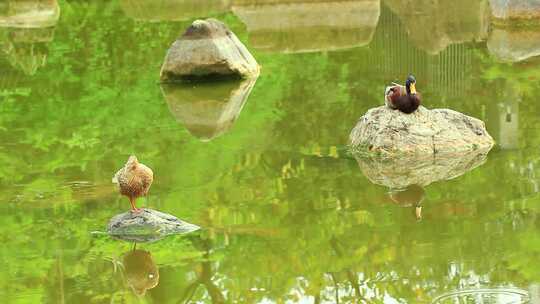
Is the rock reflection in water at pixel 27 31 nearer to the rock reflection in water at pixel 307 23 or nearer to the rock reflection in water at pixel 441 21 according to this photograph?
the rock reflection in water at pixel 307 23

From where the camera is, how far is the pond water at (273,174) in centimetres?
1119

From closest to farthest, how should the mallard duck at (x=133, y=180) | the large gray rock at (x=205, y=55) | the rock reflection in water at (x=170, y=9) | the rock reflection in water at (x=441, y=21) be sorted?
1. the mallard duck at (x=133, y=180)
2. the large gray rock at (x=205, y=55)
3. the rock reflection in water at (x=441, y=21)
4. the rock reflection in water at (x=170, y=9)

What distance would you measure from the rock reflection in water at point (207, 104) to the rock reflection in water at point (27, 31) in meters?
4.38

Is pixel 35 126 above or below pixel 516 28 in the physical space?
below

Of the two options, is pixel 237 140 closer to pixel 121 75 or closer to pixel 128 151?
pixel 128 151

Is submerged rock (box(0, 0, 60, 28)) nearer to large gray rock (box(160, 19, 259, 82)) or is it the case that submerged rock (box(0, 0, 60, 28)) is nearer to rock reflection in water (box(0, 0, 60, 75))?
rock reflection in water (box(0, 0, 60, 75))

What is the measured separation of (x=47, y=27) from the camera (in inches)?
1163

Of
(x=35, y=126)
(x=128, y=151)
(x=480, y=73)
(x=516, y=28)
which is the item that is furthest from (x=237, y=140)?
(x=516, y=28)

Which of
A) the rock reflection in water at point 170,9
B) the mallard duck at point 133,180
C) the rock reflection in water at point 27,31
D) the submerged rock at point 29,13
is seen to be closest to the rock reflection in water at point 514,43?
the rock reflection in water at point 170,9

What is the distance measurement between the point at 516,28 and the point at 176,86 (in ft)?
26.8

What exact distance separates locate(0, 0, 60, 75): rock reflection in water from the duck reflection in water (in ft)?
38.2

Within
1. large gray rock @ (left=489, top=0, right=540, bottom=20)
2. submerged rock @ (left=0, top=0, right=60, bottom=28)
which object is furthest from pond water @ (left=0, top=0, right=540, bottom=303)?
submerged rock @ (left=0, top=0, right=60, bottom=28)

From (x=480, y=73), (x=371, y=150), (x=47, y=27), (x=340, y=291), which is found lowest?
(x=340, y=291)

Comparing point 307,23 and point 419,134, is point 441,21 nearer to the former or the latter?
point 307,23
